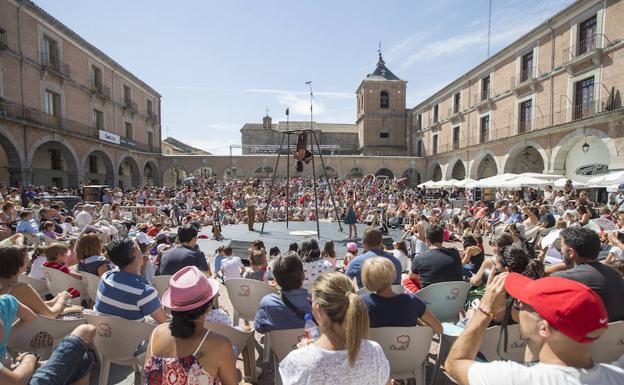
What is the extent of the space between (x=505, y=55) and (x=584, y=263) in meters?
27.7

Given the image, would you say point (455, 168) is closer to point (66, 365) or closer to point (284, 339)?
point (284, 339)

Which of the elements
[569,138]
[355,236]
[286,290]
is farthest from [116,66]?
[569,138]

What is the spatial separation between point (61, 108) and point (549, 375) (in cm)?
2830

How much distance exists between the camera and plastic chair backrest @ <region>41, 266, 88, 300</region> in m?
3.74

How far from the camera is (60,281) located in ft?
12.5

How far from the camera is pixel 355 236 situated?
10.6 m

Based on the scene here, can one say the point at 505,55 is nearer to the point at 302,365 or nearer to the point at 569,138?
the point at 569,138

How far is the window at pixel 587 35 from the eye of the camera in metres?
17.3

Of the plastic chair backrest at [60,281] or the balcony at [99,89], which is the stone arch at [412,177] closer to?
the balcony at [99,89]

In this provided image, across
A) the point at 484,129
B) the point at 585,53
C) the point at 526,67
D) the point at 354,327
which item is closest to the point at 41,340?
the point at 354,327

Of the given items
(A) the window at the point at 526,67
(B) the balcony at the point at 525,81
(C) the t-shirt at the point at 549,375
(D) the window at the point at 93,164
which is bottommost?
(C) the t-shirt at the point at 549,375

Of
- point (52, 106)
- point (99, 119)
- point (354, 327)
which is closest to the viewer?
point (354, 327)


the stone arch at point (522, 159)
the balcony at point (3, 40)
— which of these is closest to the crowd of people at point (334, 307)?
the balcony at point (3, 40)

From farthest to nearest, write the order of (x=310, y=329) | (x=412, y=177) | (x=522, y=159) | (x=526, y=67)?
(x=412, y=177), (x=522, y=159), (x=526, y=67), (x=310, y=329)
